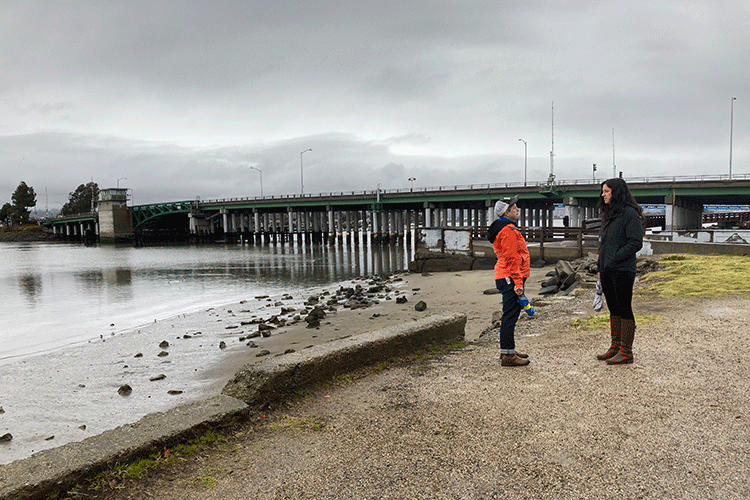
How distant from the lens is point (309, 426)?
4.71 m

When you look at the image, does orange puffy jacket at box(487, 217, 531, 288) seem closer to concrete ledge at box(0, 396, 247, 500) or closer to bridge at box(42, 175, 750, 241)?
concrete ledge at box(0, 396, 247, 500)

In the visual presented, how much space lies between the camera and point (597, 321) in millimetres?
8656

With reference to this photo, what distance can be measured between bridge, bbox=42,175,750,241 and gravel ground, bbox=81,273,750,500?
1219 inches

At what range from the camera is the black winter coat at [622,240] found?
5871 mm

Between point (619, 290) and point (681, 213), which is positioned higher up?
point (619, 290)

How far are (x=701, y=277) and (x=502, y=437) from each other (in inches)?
452

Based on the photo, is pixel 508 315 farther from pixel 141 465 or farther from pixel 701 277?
pixel 701 277

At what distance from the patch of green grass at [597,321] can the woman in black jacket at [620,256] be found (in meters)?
2.10

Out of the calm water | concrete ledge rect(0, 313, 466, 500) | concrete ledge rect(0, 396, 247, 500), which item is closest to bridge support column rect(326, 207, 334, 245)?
the calm water

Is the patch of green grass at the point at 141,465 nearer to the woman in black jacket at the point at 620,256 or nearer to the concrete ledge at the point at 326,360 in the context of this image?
the concrete ledge at the point at 326,360

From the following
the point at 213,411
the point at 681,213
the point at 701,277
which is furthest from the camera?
the point at 681,213

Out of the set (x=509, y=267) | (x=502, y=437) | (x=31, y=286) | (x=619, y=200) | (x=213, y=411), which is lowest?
(x=31, y=286)

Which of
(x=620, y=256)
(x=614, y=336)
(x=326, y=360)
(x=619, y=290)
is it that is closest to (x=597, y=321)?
(x=614, y=336)

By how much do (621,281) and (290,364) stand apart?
389 centimetres
